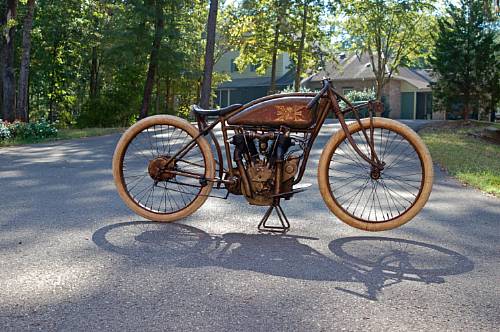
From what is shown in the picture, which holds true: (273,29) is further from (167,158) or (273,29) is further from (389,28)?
(167,158)

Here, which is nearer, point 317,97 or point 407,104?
point 317,97

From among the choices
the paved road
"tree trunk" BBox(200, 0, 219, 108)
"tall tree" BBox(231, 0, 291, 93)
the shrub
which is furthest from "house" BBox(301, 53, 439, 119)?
the paved road

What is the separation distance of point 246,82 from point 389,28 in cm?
2299

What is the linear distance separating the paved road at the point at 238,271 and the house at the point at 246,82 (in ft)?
174

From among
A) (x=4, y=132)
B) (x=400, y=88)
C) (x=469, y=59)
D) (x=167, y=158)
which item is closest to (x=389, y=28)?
(x=400, y=88)

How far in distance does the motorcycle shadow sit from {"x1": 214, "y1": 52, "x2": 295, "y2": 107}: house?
53.6 m

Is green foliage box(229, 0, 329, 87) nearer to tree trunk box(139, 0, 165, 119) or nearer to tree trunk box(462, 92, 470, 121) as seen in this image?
tree trunk box(139, 0, 165, 119)

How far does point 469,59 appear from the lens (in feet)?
88.9

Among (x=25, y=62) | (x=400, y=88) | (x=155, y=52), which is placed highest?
(x=155, y=52)

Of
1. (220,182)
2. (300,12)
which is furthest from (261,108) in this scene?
(300,12)

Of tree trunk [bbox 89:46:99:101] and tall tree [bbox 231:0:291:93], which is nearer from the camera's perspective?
tall tree [bbox 231:0:291:93]

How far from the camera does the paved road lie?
9.41ft

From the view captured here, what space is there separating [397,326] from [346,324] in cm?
23

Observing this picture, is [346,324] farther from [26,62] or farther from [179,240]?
[26,62]
